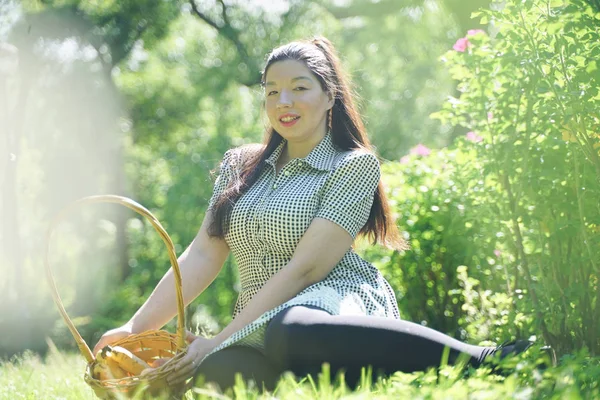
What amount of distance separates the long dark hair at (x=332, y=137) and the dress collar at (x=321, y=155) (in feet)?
0.11

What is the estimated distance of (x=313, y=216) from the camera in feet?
9.26

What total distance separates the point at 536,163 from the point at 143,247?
10955mm

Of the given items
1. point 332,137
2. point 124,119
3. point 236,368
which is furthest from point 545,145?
point 124,119

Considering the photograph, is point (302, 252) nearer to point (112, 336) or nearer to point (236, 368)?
point (236, 368)

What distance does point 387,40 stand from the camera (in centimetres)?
→ 1538

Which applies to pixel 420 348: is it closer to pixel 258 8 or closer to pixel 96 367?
pixel 96 367

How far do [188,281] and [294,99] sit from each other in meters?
0.77

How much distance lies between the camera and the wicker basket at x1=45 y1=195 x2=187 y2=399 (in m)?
A: 2.34

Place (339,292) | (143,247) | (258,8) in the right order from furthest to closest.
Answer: (143,247) → (258,8) → (339,292)

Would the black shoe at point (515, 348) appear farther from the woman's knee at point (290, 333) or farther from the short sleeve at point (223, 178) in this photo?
the short sleeve at point (223, 178)

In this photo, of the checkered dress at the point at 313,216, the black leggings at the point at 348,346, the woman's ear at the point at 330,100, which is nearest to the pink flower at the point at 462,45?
the woman's ear at the point at 330,100

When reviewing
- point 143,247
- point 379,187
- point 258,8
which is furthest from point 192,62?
point 379,187

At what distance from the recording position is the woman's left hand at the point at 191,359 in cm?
243

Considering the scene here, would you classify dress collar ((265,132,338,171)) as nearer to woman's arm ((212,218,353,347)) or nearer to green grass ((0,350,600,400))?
woman's arm ((212,218,353,347))
